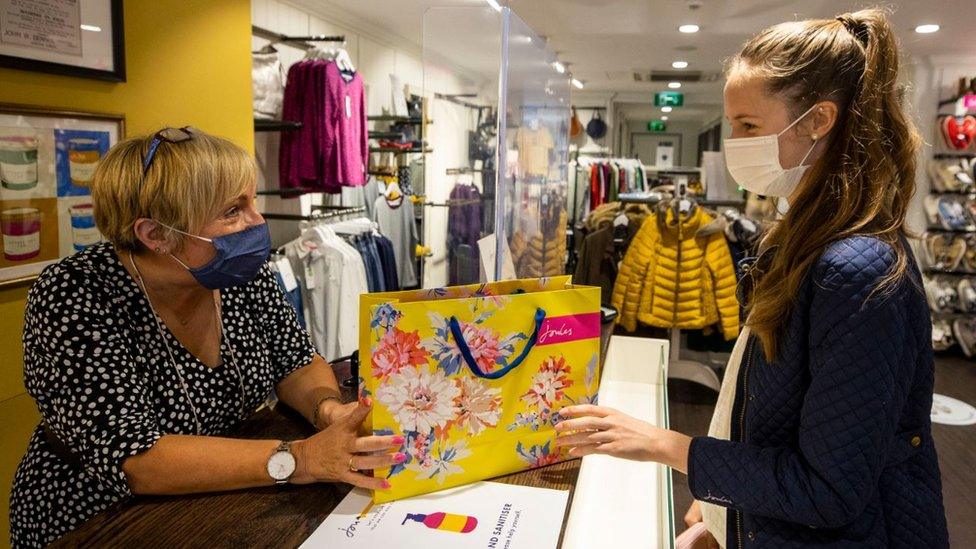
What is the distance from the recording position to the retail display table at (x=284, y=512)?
0.94 m

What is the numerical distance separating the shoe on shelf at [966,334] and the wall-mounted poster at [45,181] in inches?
283

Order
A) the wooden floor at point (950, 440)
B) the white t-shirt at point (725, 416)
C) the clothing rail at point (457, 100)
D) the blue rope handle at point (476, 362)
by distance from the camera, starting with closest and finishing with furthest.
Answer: the blue rope handle at point (476, 362) → the white t-shirt at point (725, 416) → the clothing rail at point (457, 100) → the wooden floor at point (950, 440)

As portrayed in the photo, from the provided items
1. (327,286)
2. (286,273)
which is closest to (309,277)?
(327,286)

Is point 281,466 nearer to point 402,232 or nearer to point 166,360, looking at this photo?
point 166,360

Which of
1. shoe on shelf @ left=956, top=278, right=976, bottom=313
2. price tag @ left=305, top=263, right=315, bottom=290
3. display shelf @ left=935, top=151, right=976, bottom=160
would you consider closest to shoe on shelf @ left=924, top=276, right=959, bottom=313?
shoe on shelf @ left=956, top=278, right=976, bottom=313

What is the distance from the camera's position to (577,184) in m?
8.27

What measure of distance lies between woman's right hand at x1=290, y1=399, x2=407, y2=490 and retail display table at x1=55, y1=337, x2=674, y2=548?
0.12ft

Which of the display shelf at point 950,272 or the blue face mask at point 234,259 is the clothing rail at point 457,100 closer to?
the blue face mask at point 234,259

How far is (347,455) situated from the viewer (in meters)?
1.03

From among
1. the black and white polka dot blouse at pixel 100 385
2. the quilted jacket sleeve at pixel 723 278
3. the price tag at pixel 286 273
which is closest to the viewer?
the black and white polka dot blouse at pixel 100 385

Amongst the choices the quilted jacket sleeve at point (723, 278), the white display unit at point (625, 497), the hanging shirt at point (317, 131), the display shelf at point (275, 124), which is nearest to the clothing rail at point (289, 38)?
the hanging shirt at point (317, 131)

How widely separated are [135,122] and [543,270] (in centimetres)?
162

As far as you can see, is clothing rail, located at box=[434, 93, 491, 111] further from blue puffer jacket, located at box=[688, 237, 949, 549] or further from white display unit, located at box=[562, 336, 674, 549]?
blue puffer jacket, located at box=[688, 237, 949, 549]

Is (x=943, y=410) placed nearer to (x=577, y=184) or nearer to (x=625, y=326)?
(x=625, y=326)
